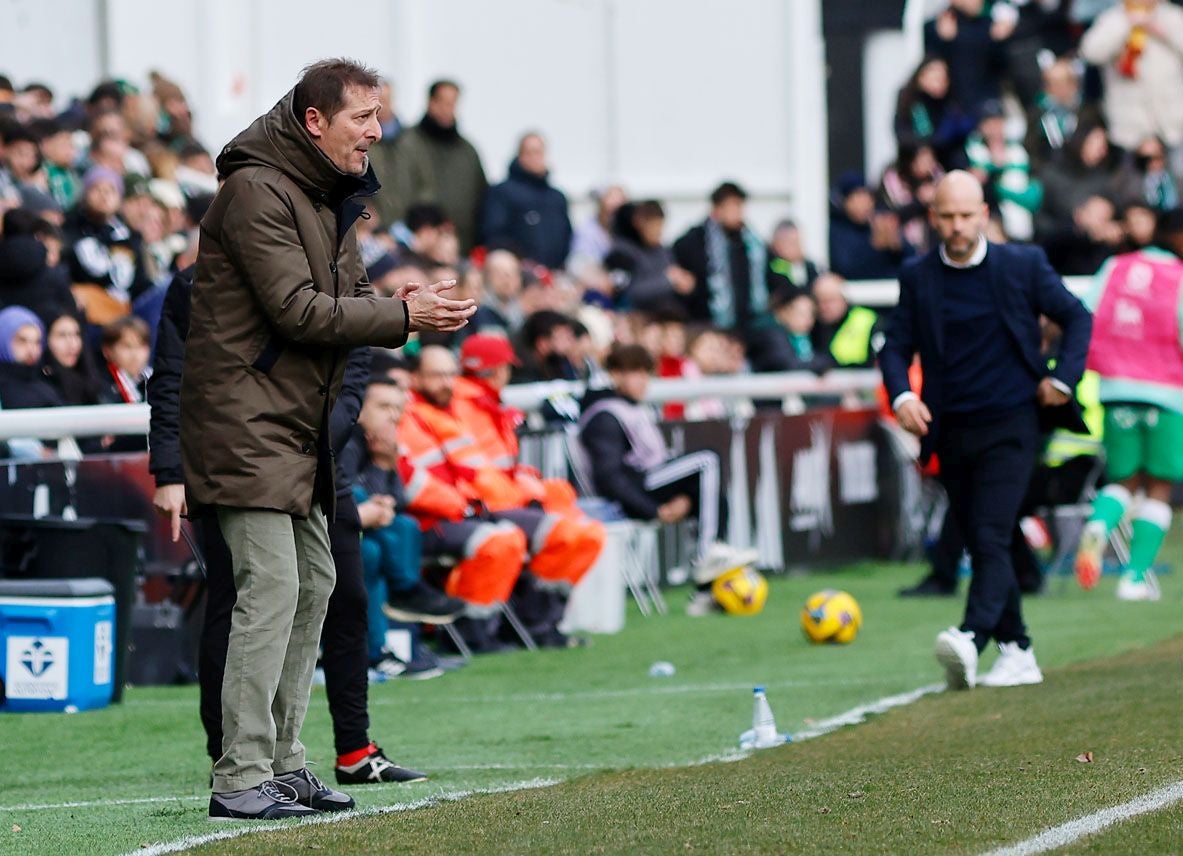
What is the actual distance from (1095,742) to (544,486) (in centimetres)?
568

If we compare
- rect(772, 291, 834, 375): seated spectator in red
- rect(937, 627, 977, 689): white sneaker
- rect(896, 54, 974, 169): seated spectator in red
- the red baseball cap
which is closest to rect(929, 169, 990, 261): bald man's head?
rect(937, 627, 977, 689): white sneaker

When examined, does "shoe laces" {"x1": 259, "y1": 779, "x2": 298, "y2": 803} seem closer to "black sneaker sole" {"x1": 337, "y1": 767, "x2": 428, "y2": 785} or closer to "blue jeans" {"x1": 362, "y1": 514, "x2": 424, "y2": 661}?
"black sneaker sole" {"x1": 337, "y1": 767, "x2": 428, "y2": 785}

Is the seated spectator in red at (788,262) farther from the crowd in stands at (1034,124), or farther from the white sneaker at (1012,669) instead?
the white sneaker at (1012,669)

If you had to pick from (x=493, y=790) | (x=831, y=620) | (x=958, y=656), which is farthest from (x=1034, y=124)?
(x=493, y=790)

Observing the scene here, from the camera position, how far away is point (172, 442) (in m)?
8.12

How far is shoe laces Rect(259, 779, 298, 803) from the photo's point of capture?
7.21 m

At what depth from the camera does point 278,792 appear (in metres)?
7.28

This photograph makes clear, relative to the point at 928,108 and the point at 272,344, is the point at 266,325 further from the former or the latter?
the point at 928,108

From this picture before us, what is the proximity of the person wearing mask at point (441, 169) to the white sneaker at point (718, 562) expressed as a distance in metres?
4.34

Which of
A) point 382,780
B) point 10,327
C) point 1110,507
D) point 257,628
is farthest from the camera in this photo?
point 1110,507

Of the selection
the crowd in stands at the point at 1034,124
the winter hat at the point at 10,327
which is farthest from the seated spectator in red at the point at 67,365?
the crowd in stands at the point at 1034,124

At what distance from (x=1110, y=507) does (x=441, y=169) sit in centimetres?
632

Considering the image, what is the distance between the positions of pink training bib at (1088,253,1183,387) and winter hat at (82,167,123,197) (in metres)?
6.05

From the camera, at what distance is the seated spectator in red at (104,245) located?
587 inches
